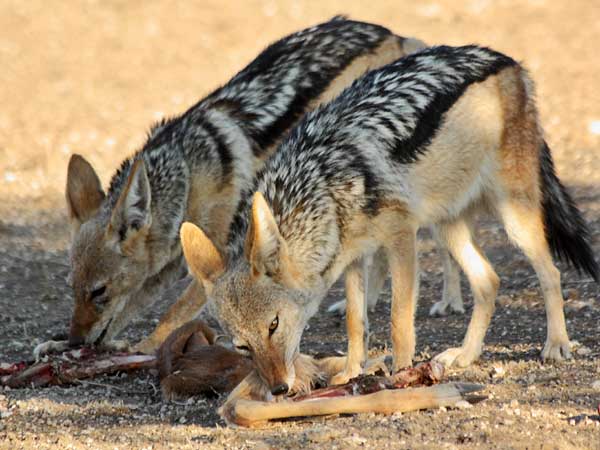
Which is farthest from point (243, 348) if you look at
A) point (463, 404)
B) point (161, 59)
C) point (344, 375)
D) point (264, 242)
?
point (161, 59)

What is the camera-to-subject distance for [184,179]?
26.7 feet

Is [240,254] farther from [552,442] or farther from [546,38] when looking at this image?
[546,38]

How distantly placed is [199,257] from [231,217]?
1783 mm

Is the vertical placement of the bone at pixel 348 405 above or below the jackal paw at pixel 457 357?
below

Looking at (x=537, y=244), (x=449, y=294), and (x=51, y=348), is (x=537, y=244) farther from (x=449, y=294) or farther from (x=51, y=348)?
(x=51, y=348)

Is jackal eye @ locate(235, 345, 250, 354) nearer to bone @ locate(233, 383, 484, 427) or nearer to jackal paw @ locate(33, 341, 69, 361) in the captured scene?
bone @ locate(233, 383, 484, 427)

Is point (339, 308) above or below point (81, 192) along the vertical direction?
below

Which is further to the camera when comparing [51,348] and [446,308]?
[446,308]

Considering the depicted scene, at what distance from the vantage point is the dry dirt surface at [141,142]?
5.67m

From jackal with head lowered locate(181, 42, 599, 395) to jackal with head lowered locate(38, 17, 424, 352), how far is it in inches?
36.5

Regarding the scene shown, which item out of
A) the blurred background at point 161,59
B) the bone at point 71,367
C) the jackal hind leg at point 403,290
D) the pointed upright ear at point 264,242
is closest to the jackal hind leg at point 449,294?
the jackal hind leg at point 403,290

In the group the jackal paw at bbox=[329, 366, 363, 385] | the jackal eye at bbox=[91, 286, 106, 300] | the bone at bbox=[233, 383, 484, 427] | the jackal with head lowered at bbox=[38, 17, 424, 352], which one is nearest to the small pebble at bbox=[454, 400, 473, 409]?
the bone at bbox=[233, 383, 484, 427]

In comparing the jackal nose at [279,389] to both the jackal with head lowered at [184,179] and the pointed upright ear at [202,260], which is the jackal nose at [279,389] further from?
the jackal with head lowered at [184,179]

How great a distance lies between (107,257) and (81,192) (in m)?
0.66
